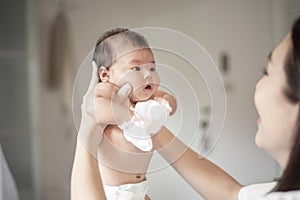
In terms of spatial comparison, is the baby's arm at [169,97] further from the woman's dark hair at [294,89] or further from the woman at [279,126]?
the woman's dark hair at [294,89]

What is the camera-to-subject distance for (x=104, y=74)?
0.45 meters

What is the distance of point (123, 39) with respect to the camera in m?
0.46

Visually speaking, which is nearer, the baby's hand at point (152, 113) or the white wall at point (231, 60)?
the baby's hand at point (152, 113)

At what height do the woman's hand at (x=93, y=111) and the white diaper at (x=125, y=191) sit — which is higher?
the woman's hand at (x=93, y=111)

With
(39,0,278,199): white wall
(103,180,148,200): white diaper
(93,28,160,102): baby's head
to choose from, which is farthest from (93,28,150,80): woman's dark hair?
(39,0,278,199): white wall

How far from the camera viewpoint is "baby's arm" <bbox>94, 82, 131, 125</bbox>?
16.6 inches

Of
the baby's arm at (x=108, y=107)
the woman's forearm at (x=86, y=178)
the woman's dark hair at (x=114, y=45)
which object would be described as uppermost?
the woman's dark hair at (x=114, y=45)

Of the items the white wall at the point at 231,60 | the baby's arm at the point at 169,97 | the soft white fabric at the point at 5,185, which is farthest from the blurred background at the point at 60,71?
the baby's arm at the point at 169,97

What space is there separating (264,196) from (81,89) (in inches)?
10.2

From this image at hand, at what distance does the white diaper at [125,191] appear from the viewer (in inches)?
18.4

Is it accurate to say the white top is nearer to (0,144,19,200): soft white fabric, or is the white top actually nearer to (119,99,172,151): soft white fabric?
(119,99,172,151): soft white fabric

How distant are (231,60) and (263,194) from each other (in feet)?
2.56

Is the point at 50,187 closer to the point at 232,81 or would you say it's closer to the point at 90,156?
the point at 232,81

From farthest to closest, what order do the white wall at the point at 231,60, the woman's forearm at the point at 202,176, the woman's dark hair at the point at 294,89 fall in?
the white wall at the point at 231,60
the woman's forearm at the point at 202,176
the woman's dark hair at the point at 294,89
